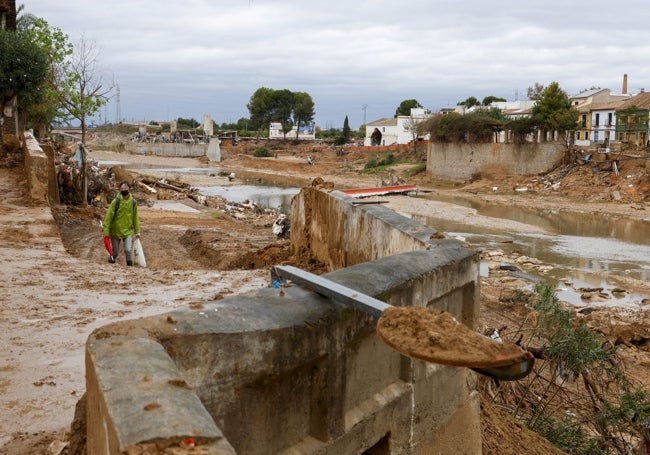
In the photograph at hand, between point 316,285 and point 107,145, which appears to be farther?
point 107,145

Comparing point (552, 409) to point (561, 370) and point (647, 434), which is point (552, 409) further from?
point (647, 434)

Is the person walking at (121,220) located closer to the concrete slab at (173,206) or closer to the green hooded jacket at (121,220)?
the green hooded jacket at (121,220)

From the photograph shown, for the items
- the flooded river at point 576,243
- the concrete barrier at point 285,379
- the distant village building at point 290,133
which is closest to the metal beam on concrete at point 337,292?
the concrete barrier at point 285,379

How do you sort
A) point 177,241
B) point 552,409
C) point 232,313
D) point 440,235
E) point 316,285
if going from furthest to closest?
1. point 177,241
2. point 552,409
3. point 440,235
4. point 316,285
5. point 232,313

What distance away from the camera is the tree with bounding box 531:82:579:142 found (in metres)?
47.3

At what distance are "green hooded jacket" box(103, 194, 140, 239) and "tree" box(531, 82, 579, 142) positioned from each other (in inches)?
1651

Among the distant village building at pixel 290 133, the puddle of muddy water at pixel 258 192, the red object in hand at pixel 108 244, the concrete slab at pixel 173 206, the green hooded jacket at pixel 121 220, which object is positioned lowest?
the puddle of muddy water at pixel 258 192

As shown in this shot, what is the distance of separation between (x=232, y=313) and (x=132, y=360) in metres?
0.63

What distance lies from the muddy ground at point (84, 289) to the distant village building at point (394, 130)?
58.3m

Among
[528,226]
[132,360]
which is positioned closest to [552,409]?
[132,360]

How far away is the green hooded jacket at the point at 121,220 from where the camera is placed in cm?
1095

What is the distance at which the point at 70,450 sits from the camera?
3.09 metres

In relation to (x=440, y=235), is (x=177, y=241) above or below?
below

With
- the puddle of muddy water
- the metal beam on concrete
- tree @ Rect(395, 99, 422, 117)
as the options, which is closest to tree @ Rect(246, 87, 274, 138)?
tree @ Rect(395, 99, 422, 117)
